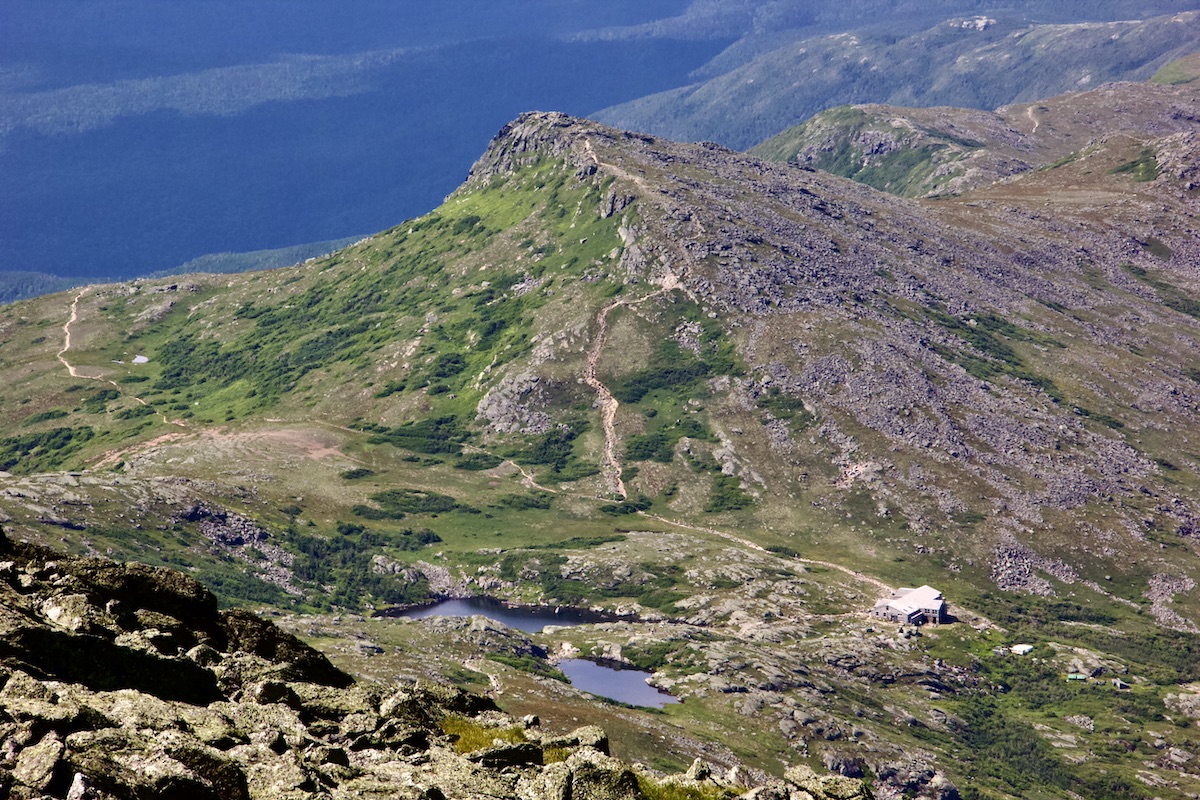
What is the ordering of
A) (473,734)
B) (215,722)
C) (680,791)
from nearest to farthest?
(215,722) < (680,791) < (473,734)

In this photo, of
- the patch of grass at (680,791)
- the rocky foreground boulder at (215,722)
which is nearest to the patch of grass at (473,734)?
the rocky foreground boulder at (215,722)

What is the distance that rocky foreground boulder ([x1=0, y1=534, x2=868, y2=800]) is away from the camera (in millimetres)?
40781

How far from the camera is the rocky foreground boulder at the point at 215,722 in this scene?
40781 millimetres

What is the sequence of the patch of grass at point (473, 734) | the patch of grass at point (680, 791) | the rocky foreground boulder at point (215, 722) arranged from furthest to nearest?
the patch of grass at point (473, 734) → the patch of grass at point (680, 791) → the rocky foreground boulder at point (215, 722)

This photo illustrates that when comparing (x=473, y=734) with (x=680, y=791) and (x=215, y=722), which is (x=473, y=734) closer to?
(x=680, y=791)

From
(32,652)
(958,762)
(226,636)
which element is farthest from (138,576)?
(958,762)

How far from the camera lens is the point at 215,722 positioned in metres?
49.5

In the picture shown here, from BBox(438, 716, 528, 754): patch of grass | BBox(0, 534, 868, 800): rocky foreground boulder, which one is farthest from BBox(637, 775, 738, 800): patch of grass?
BBox(438, 716, 528, 754): patch of grass

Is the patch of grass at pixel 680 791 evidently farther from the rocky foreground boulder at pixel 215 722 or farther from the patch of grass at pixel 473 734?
the patch of grass at pixel 473 734

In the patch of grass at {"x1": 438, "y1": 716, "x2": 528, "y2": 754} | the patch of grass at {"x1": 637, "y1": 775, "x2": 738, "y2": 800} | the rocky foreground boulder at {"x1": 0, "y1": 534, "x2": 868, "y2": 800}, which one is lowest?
the patch of grass at {"x1": 637, "y1": 775, "x2": 738, "y2": 800}

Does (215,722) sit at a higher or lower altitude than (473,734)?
higher

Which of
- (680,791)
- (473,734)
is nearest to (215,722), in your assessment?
(473,734)

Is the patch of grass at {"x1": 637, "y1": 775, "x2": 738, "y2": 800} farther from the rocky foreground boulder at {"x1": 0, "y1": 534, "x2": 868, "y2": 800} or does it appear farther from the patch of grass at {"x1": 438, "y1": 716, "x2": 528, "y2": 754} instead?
the patch of grass at {"x1": 438, "y1": 716, "x2": 528, "y2": 754}

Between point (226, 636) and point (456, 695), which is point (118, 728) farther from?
point (456, 695)
